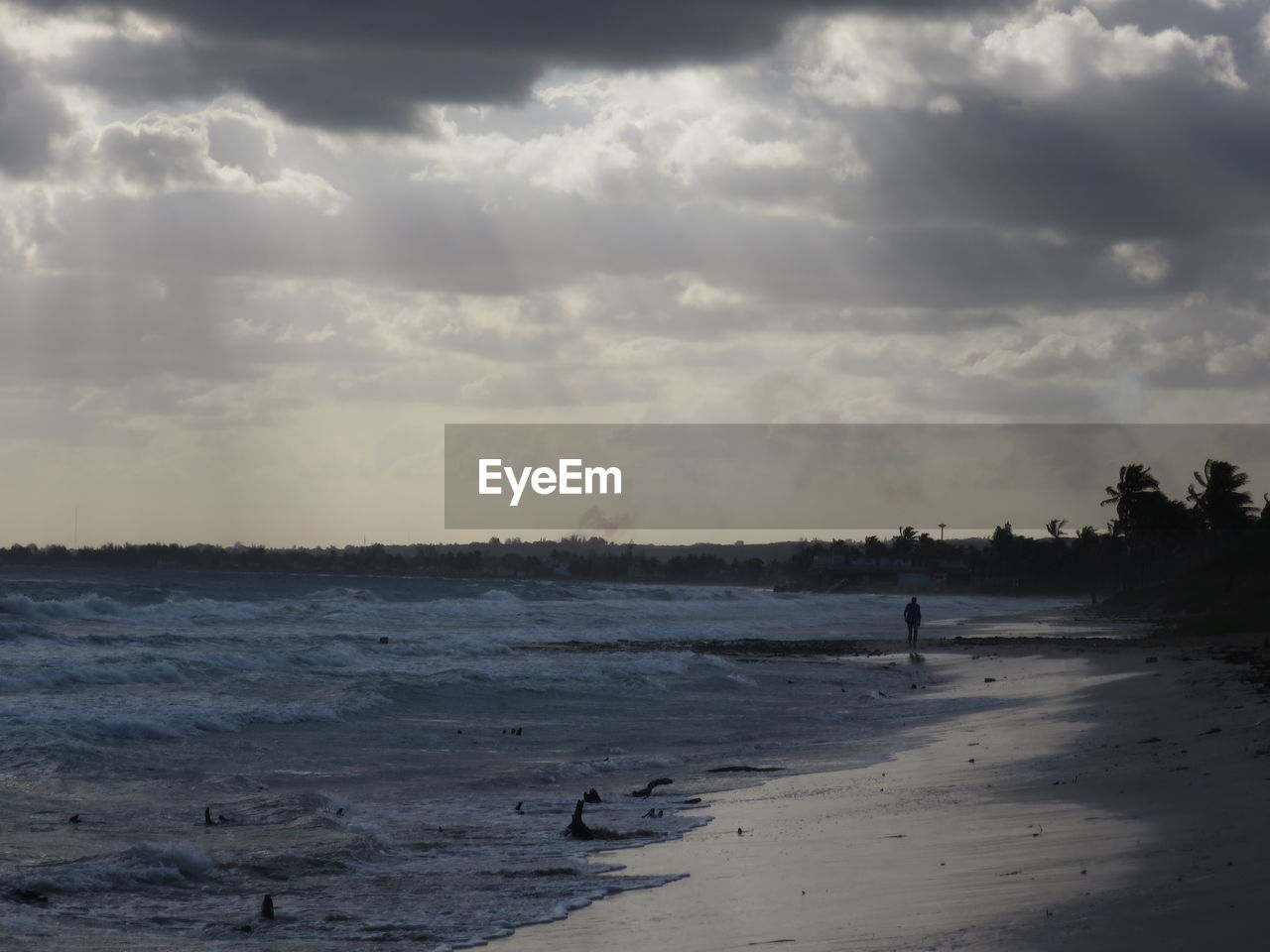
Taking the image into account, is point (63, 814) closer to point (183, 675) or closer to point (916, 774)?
point (916, 774)

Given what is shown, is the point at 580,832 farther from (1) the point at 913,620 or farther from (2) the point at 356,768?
(1) the point at 913,620

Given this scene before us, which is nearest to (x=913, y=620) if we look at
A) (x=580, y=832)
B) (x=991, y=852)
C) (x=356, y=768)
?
(x=356, y=768)

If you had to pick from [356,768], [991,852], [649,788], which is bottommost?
[356,768]

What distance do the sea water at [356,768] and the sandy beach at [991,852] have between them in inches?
32.7

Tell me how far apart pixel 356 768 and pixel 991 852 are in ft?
32.7

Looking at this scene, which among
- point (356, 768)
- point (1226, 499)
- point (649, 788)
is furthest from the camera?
Answer: point (1226, 499)

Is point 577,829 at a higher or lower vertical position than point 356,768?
higher

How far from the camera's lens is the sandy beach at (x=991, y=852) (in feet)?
24.1

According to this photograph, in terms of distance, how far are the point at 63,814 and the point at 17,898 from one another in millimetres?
3715

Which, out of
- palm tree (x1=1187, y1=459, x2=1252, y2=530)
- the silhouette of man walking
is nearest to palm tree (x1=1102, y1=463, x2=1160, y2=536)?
palm tree (x1=1187, y1=459, x2=1252, y2=530)

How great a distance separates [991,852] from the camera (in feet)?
32.7

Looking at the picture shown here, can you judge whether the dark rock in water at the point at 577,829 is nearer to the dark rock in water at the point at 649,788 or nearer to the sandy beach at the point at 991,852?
the sandy beach at the point at 991,852

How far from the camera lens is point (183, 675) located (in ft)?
97.5

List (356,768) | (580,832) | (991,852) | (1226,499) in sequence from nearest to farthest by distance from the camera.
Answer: (991,852) → (580,832) → (356,768) → (1226,499)
